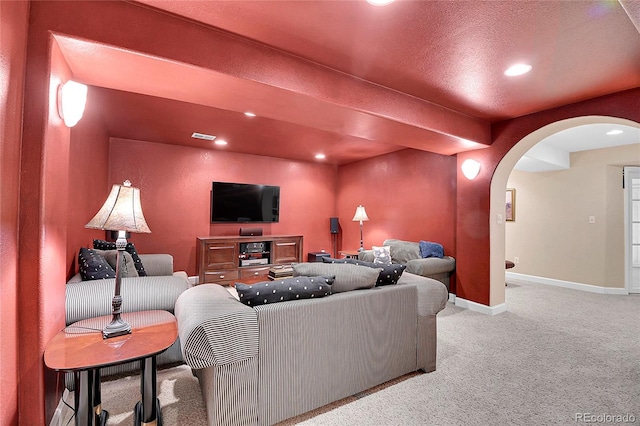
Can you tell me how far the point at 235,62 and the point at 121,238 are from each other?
136cm

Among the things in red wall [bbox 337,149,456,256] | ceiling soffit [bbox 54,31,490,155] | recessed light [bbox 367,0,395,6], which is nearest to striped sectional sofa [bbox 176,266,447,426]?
ceiling soffit [bbox 54,31,490,155]

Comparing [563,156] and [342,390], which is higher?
[563,156]

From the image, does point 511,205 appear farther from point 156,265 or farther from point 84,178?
point 84,178

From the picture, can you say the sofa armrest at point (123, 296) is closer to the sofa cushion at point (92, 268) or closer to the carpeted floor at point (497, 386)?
the sofa cushion at point (92, 268)

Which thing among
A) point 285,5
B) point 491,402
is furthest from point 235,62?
point 491,402

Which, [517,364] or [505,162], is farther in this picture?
[505,162]

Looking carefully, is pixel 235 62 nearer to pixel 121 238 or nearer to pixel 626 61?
pixel 121 238

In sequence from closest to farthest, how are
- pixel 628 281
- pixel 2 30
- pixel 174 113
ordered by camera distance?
1. pixel 2 30
2. pixel 174 113
3. pixel 628 281

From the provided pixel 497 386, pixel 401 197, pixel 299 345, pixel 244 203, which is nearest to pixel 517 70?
pixel 497 386

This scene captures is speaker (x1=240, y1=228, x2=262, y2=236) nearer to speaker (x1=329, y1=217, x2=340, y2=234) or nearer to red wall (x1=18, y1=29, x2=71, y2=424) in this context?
speaker (x1=329, y1=217, x2=340, y2=234)

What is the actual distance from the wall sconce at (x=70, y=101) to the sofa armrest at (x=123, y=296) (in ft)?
3.71

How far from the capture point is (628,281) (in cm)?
485

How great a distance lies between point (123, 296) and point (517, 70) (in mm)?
3575

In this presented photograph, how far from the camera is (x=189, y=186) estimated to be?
5.38 metres
